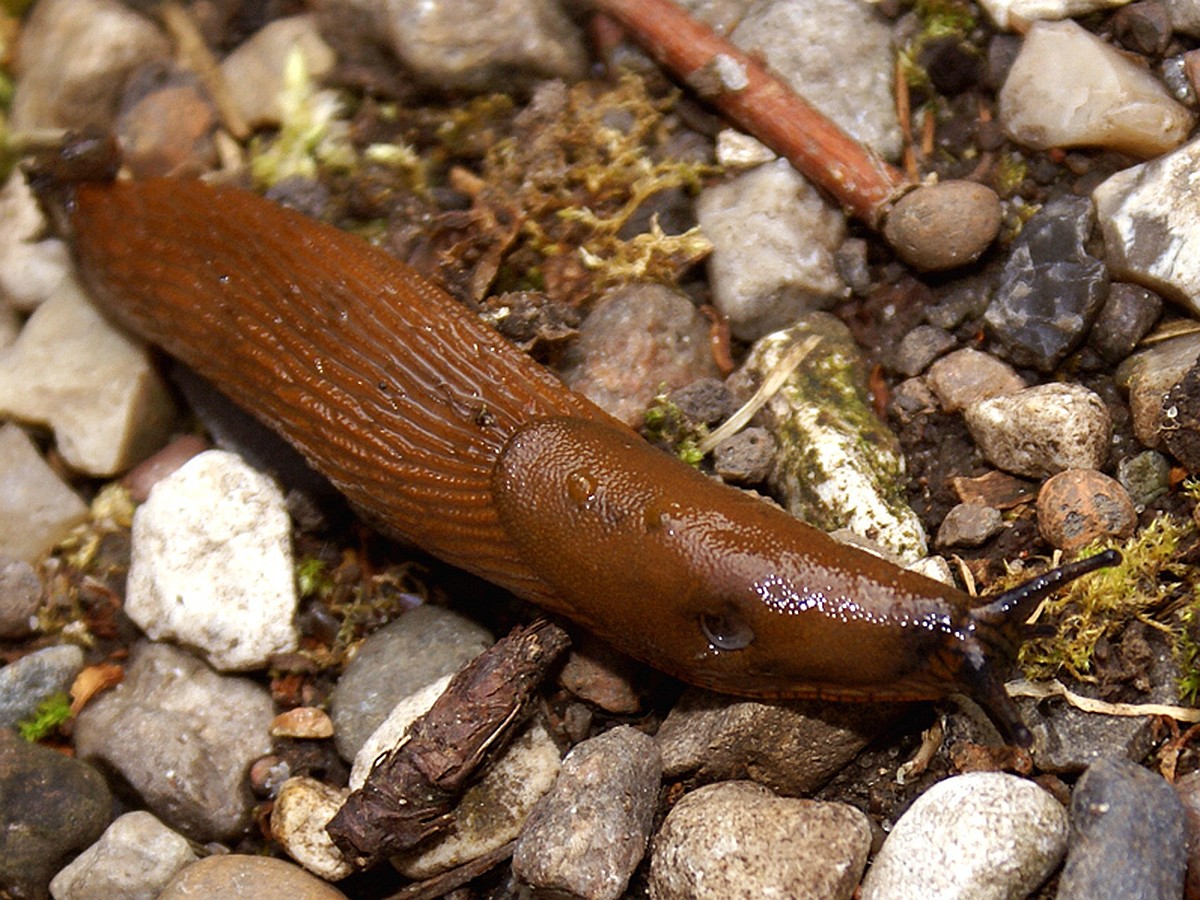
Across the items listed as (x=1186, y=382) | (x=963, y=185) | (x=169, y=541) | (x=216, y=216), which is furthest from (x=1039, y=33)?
(x=169, y=541)

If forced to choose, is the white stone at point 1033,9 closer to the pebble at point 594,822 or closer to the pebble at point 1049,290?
the pebble at point 1049,290

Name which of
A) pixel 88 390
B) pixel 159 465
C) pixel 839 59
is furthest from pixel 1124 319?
pixel 88 390

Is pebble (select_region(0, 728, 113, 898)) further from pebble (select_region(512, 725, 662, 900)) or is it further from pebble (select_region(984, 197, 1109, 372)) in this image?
pebble (select_region(984, 197, 1109, 372))

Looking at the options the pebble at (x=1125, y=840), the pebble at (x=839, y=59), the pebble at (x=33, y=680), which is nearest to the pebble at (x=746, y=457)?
the pebble at (x=839, y=59)

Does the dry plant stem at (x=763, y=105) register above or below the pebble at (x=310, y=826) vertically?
above

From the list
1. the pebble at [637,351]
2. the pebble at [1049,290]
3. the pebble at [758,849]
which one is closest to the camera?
the pebble at [758,849]

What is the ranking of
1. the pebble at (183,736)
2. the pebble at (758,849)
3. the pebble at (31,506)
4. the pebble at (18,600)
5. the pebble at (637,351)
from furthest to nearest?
the pebble at (31,506)
the pebble at (18,600)
the pebble at (637,351)
the pebble at (183,736)
the pebble at (758,849)
